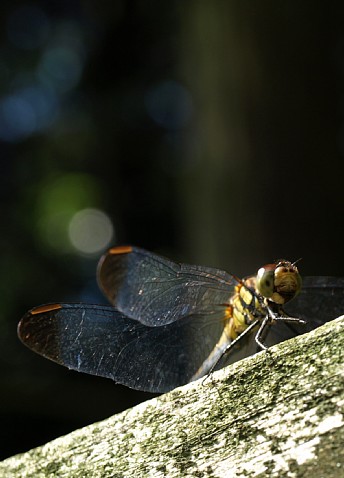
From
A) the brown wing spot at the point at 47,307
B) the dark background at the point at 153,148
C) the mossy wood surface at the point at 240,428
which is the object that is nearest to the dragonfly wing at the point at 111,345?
the brown wing spot at the point at 47,307

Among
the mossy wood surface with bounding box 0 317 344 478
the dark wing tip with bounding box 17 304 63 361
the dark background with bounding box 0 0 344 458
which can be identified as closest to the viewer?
the mossy wood surface with bounding box 0 317 344 478

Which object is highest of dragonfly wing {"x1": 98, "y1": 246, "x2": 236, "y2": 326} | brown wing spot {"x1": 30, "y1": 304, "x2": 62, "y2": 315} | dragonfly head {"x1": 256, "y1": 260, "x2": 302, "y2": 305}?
brown wing spot {"x1": 30, "y1": 304, "x2": 62, "y2": 315}

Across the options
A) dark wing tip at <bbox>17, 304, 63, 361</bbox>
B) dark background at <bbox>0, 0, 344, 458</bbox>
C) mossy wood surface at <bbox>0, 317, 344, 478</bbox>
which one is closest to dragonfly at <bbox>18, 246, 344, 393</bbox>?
dark wing tip at <bbox>17, 304, 63, 361</bbox>

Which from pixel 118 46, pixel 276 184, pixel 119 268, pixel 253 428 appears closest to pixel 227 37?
pixel 276 184

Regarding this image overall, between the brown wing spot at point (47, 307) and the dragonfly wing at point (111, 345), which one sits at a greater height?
the brown wing spot at point (47, 307)

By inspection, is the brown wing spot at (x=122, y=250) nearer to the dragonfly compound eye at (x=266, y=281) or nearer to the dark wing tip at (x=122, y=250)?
the dark wing tip at (x=122, y=250)

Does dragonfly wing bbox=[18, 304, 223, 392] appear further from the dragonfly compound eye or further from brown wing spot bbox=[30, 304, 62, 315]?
the dragonfly compound eye
